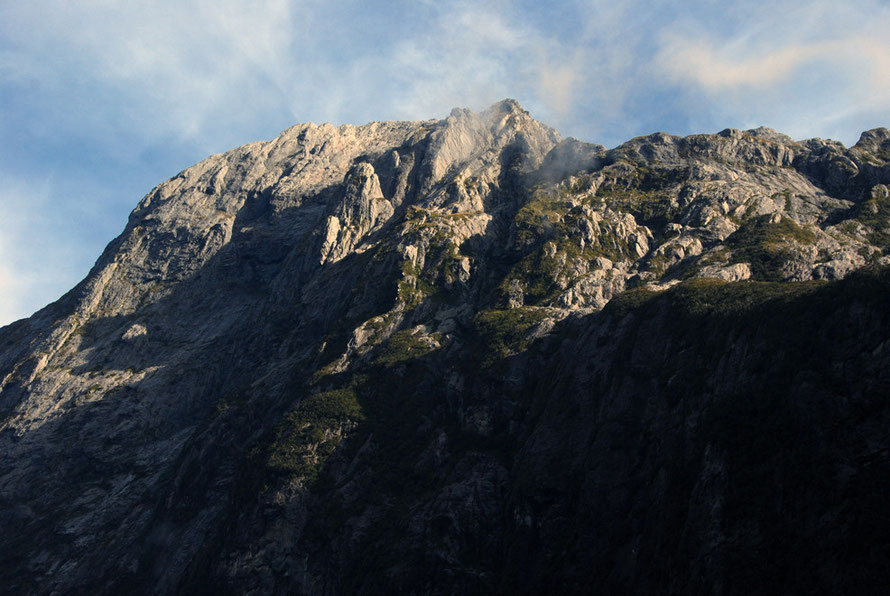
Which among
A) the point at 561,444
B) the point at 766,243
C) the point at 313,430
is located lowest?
the point at 561,444

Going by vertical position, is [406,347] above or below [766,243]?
below

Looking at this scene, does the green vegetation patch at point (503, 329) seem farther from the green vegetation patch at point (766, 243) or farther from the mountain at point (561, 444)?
the green vegetation patch at point (766, 243)

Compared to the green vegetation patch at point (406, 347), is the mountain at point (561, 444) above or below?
below

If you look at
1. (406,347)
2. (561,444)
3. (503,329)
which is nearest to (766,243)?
(503,329)

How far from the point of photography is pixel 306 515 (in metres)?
138

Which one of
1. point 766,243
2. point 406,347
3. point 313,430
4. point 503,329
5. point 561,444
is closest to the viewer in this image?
point 561,444

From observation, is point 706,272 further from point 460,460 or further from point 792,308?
point 460,460

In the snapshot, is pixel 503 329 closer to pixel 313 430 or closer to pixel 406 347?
pixel 406 347

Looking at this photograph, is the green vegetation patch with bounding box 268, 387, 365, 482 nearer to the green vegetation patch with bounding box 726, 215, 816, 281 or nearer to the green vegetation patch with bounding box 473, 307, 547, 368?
the green vegetation patch with bounding box 473, 307, 547, 368

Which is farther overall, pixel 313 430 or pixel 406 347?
pixel 406 347

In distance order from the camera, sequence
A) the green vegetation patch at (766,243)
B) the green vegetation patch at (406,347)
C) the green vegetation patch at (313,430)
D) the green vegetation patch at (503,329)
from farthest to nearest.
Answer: the green vegetation patch at (406,347) < the green vegetation patch at (766,243) < the green vegetation patch at (503,329) < the green vegetation patch at (313,430)

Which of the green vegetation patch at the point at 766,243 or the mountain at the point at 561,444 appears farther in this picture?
the green vegetation patch at the point at 766,243

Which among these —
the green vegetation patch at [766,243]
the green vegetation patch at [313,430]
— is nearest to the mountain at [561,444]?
the green vegetation patch at [313,430]

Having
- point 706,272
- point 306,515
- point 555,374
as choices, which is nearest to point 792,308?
point 555,374
